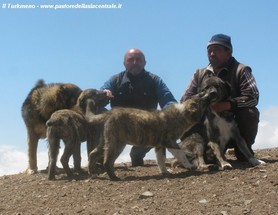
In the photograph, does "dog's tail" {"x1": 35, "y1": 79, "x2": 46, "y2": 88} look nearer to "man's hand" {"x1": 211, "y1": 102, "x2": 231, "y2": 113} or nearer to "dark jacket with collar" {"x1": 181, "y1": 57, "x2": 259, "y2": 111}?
"dark jacket with collar" {"x1": 181, "y1": 57, "x2": 259, "y2": 111}

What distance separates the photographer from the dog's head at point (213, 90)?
24.7ft

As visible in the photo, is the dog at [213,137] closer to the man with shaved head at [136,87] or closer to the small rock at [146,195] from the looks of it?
the small rock at [146,195]

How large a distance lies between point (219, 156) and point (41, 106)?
3644 mm

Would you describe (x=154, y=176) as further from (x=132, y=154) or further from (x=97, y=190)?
(x=132, y=154)

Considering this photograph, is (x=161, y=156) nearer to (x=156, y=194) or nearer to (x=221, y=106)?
(x=221, y=106)

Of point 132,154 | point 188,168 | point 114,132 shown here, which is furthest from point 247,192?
point 132,154

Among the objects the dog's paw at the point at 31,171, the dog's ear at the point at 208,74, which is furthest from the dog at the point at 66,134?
the dog's ear at the point at 208,74

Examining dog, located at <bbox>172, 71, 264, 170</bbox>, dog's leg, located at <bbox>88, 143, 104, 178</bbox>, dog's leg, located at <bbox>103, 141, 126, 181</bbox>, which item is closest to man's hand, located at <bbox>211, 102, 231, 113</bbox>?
dog, located at <bbox>172, 71, 264, 170</bbox>

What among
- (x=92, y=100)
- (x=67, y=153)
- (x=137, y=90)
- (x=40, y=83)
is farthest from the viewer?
(x=137, y=90)

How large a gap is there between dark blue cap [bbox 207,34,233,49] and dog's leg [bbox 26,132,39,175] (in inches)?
158

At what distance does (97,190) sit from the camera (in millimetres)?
6664

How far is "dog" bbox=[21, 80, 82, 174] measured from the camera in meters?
8.86

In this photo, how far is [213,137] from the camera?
25.7 ft

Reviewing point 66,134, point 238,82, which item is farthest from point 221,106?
point 66,134
